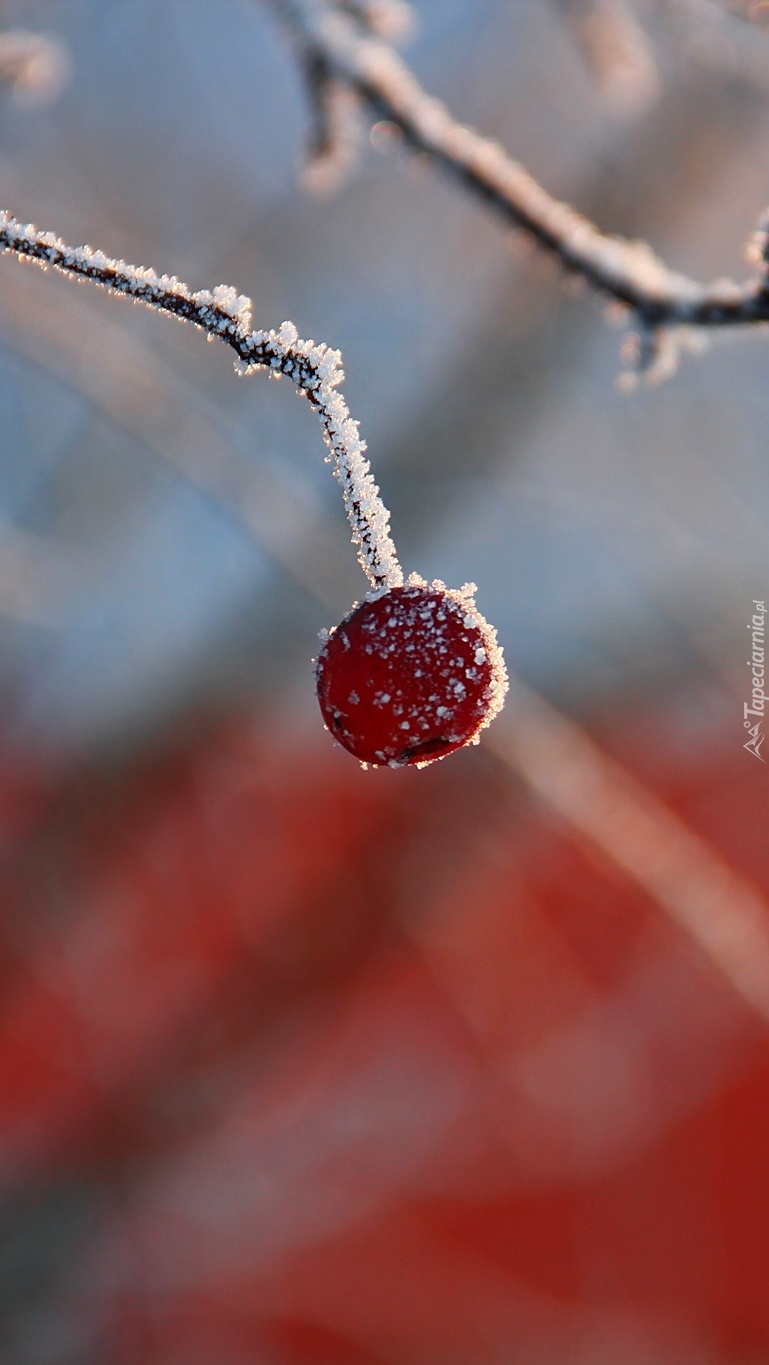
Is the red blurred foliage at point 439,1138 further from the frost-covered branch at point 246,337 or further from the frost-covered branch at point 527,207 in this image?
the frost-covered branch at point 246,337

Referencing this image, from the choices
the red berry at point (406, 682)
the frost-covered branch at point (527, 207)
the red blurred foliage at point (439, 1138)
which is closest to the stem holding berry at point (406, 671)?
the red berry at point (406, 682)

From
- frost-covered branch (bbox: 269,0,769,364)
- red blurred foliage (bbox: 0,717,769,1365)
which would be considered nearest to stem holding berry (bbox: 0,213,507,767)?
frost-covered branch (bbox: 269,0,769,364)

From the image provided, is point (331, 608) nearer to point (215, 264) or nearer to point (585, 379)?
point (585, 379)

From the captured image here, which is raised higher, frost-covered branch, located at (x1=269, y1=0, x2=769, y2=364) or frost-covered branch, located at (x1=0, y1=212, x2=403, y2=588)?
frost-covered branch, located at (x1=269, y1=0, x2=769, y2=364)

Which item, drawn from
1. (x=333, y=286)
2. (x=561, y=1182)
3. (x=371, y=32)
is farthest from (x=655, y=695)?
(x=561, y=1182)

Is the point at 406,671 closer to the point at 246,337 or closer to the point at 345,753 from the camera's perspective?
the point at 246,337

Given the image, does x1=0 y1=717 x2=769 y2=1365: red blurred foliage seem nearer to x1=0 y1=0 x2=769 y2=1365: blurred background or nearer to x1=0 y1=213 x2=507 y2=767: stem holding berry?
x1=0 y1=0 x2=769 y2=1365: blurred background
